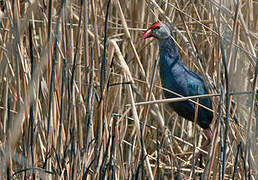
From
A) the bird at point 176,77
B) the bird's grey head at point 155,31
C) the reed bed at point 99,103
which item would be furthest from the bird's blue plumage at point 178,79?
the reed bed at point 99,103

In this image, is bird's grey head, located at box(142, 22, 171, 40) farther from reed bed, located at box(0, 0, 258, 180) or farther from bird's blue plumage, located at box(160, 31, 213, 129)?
reed bed, located at box(0, 0, 258, 180)

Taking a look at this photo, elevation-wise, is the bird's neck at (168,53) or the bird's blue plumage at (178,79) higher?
the bird's neck at (168,53)

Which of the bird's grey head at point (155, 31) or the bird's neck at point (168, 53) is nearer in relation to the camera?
the bird's grey head at point (155, 31)

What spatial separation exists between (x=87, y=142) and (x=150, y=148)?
1.05 meters

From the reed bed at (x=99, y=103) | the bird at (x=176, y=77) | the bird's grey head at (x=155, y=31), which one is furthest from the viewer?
the bird at (x=176, y=77)

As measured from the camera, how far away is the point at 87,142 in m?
1.29

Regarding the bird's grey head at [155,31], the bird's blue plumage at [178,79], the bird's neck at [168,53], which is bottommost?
the bird's blue plumage at [178,79]

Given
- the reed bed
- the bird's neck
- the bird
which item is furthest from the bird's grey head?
the reed bed

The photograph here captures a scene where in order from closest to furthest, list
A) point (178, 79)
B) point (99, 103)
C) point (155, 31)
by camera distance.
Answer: point (99, 103) < point (155, 31) < point (178, 79)

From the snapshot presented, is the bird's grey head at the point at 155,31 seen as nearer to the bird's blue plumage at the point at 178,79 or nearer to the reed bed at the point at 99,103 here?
the bird's blue plumage at the point at 178,79

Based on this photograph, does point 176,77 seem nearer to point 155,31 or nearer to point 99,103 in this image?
point 155,31

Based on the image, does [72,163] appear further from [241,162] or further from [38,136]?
[241,162]

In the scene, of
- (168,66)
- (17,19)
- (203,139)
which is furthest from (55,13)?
(203,139)

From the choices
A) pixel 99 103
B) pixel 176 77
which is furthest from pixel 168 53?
pixel 99 103
